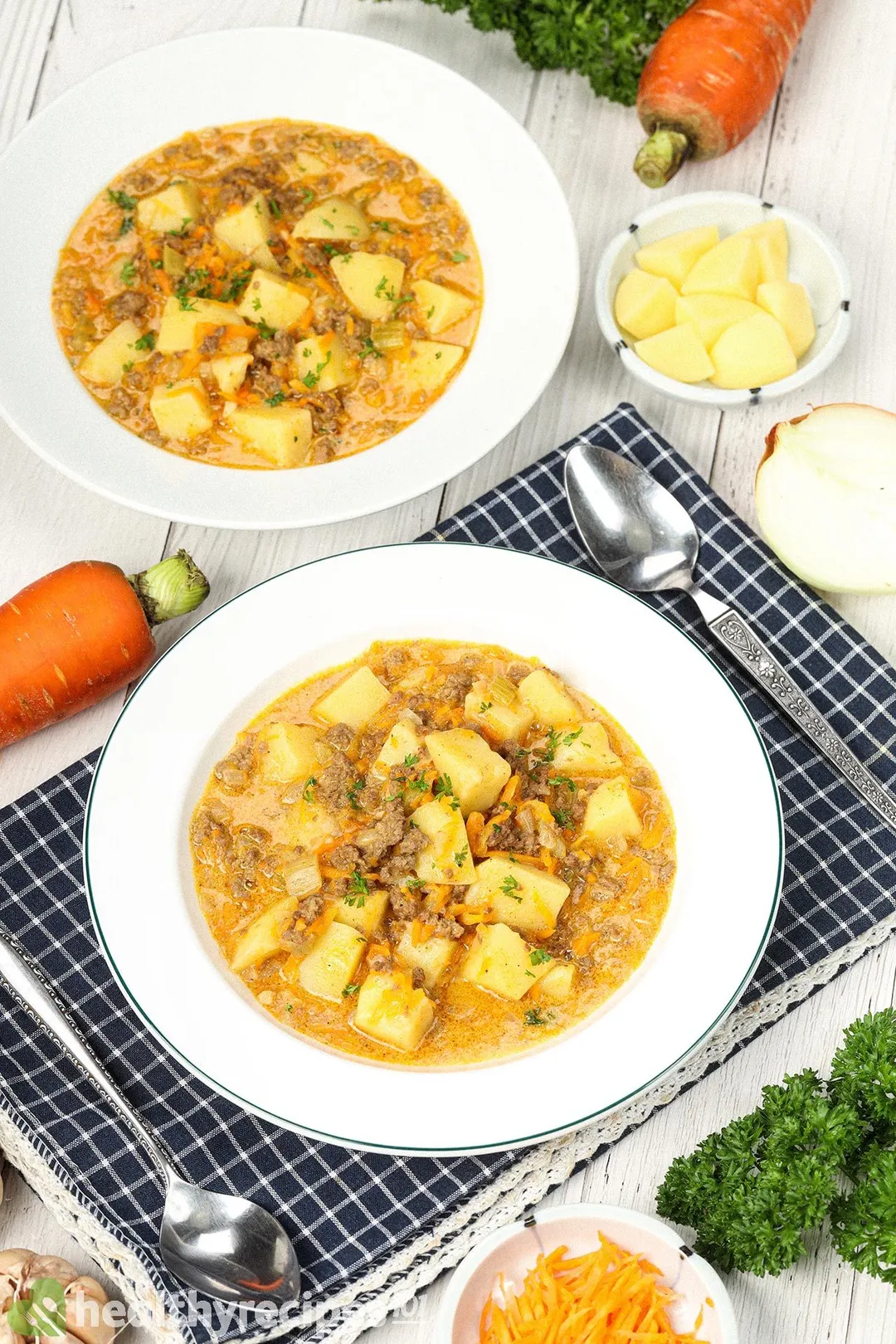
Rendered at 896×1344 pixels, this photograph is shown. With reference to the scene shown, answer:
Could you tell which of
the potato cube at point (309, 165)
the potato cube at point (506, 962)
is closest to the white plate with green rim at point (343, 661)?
the potato cube at point (506, 962)

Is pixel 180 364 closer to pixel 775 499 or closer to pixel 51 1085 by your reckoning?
pixel 775 499

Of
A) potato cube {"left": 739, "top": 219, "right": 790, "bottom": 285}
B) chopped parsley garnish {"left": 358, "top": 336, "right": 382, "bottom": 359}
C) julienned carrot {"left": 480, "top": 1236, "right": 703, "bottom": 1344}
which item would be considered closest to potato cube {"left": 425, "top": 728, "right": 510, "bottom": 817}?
julienned carrot {"left": 480, "top": 1236, "right": 703, "bottom": 1344}

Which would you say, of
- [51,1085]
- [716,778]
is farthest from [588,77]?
[51,1085]

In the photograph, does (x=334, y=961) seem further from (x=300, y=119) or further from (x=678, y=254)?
(x=300, y=119)

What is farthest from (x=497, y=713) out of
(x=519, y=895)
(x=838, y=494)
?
(x=838, y=494)

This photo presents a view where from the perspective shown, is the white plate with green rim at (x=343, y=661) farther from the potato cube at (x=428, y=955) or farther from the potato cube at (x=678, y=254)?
the potato cube at (x=678, y=254)

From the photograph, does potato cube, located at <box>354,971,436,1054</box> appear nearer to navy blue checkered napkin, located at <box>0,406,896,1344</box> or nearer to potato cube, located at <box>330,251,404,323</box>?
navy blue checkered napkin, located at <box>0,406,896,1344</box>
